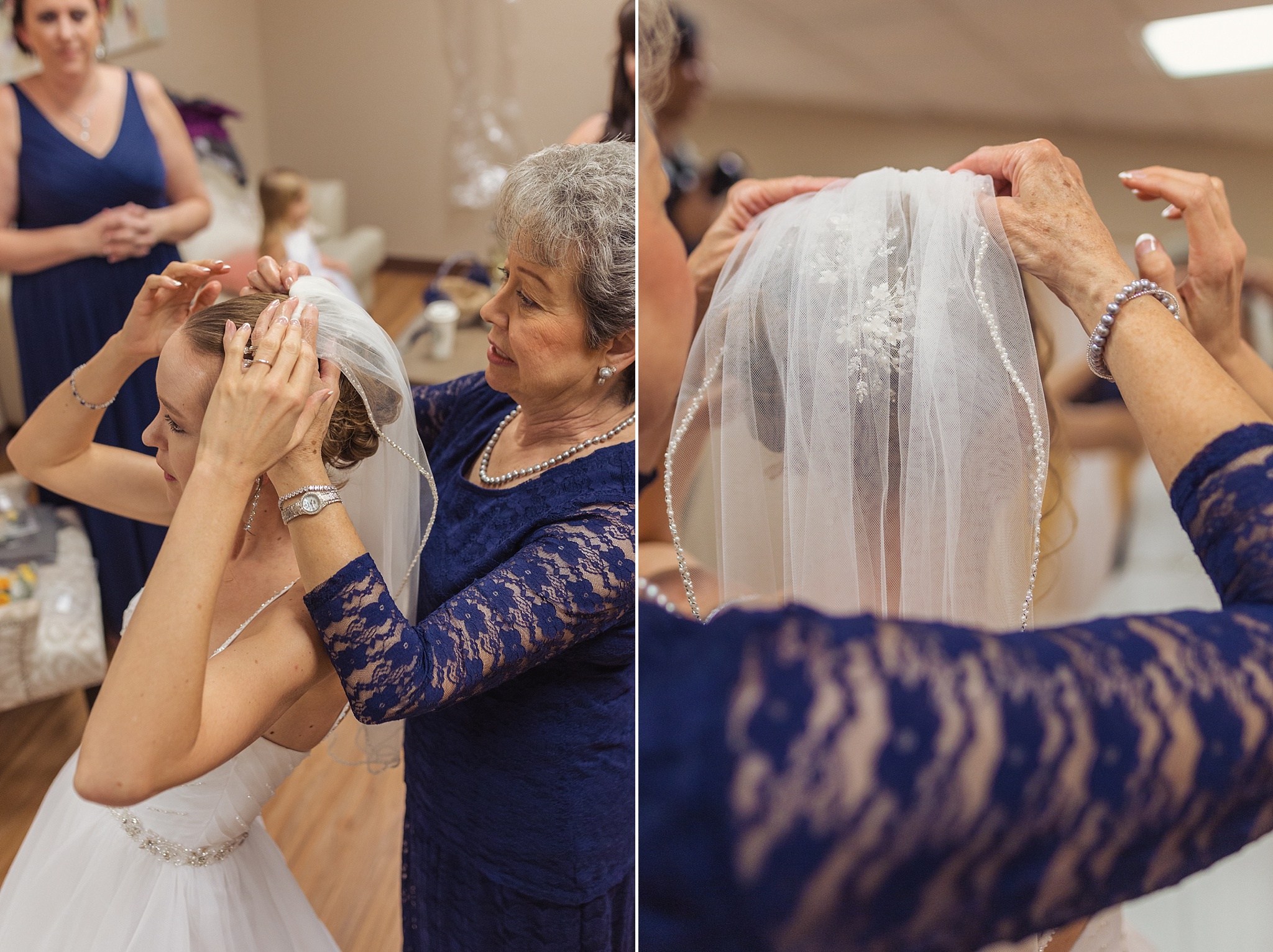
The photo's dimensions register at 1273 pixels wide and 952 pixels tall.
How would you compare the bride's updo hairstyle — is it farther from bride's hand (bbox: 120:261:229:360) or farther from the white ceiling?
the white ceiling

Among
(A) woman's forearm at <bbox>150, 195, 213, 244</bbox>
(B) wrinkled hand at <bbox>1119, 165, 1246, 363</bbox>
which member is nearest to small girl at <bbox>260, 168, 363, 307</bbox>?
(A) woman's forearm at <bbox>150, 195, 213, 244</bbox>

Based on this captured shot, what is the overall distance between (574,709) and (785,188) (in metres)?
0.47

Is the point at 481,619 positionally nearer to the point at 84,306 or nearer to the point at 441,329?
the point at 84,306

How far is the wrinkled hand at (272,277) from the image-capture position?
716mm

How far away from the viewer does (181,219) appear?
1126mm

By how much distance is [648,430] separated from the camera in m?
0.68

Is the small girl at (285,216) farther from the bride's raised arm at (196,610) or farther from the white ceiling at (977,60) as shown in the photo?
the white ceiling at (977,60)

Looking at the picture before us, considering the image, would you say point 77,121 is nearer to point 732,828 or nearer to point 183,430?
point 183,430

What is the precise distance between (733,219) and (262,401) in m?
0.33

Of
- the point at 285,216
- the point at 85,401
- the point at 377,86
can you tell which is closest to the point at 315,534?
the point at 85,401

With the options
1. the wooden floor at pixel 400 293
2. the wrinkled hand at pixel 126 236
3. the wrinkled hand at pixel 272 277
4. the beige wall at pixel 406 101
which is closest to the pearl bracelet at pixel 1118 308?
the wrinkled hand at pixel 272 277

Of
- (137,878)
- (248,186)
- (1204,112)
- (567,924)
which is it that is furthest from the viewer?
(248,186)

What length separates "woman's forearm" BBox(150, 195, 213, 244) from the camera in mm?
1076

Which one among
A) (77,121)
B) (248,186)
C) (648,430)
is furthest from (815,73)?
(248,186)
